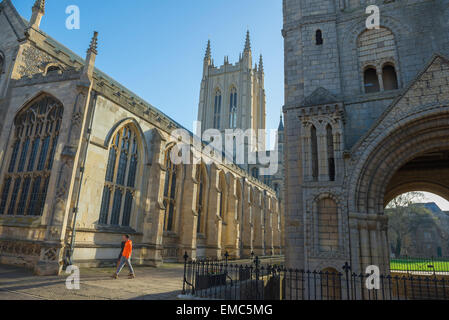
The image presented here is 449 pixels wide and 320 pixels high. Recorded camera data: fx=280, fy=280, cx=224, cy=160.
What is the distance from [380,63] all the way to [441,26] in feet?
8.43

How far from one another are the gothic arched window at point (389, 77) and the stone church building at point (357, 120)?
0.15 feet

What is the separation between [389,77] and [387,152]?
13.7 feet

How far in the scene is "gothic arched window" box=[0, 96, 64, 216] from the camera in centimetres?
1465

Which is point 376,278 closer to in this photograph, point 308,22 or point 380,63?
point 380,63

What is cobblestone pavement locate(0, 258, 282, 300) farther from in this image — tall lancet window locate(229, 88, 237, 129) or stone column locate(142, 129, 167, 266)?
tall lancet window locate(229, 88, 237, 129)

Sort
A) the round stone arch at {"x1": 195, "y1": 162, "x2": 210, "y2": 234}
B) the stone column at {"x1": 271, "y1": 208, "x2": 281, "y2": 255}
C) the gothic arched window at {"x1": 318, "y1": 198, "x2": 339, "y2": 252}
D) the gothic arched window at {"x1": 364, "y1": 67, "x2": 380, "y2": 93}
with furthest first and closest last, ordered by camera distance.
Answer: the stone column at {"x1": 271, "y1": 208, "x2": 281, "y2": 255}
the round stone arch at {"x1": 195, "y1": 162, "x2": 210, "y2": 234}
the gothic arched window at {"x1": 364, "y1": 67, "x2": 380, "y2": 93}
the gothic arched window at {"x1": 318, "y1": 198, "x2": 339, "y2": 252}

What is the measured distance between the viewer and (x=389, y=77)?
40.4 feet

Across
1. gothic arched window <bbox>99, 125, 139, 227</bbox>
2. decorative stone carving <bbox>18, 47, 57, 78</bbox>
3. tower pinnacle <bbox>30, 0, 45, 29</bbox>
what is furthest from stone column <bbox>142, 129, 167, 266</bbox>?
tower pinnacle <bbox>30, 0, 45, 29</bbox>

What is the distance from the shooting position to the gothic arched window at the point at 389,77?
39.7 ft

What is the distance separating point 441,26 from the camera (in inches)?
454

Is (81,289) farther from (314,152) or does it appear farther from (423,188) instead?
(423,188)

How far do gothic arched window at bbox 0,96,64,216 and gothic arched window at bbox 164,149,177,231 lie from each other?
8.29 meters

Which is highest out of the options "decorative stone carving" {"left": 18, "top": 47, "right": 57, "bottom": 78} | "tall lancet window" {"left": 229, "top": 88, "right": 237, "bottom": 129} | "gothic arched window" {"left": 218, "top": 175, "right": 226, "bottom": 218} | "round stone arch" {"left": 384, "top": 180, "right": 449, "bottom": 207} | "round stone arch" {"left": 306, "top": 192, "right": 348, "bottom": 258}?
"tall lancet window" {"left": 229, "top": 88, "right": 237, "bottom": 129}

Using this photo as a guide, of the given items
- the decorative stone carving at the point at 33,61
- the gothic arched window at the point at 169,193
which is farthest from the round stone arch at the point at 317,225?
the decorative stone carving at the point at 33,61
